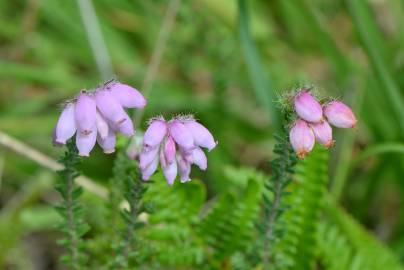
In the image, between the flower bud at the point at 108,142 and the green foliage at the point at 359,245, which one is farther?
the green foliage at the point at 359,245

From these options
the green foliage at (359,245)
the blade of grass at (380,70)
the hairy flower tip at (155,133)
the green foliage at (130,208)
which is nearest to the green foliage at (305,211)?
the green foliage at (359,245)

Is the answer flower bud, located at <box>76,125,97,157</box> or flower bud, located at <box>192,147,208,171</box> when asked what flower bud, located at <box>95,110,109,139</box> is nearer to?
flower bud, located at <box>76,125,97,157</box>

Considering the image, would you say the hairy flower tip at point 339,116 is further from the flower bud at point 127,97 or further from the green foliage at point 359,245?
the green foliage at point 359,245

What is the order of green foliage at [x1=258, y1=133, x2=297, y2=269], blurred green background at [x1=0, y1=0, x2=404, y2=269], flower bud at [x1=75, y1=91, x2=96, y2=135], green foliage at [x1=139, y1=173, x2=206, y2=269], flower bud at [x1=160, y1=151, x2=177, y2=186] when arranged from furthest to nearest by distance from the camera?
blurred green background at [x1=0, y1=0, x2=404, y2=269] < green foliage at [x1=139, y1=173, x2=206, y2=269] < green foliage at [x1=258, y1=133, x2=297, y2=269] < flower bud at [x1=160, y1=151, x2=177, y2=186] < flower bud at [x1=75, y1=91, x2=96, y2=135]

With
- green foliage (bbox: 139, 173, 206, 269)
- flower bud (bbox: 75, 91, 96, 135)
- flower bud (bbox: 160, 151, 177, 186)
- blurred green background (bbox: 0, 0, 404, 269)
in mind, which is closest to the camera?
flower bud (bbox: 75, 91, 96, 135)

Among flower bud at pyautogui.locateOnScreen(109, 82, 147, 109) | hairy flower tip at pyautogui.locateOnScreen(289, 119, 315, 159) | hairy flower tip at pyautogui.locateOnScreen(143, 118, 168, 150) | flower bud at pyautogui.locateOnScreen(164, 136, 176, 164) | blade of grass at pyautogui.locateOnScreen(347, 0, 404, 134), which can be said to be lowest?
hairy flower tip at pyautogui.locateOnScreen(289, 119, 315, 159)

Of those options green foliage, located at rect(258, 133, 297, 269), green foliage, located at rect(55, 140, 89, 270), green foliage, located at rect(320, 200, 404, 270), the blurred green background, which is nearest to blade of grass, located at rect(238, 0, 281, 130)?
the blurred green background

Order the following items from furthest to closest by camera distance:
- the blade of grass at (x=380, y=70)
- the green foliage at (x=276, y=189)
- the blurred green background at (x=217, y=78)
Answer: the blurred green background at (x=217, y=78) < the blade of grass at (x=380, y=70) < the green foliage at (x=276, y=189)

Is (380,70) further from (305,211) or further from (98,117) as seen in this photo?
(98,117)
